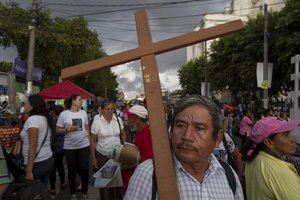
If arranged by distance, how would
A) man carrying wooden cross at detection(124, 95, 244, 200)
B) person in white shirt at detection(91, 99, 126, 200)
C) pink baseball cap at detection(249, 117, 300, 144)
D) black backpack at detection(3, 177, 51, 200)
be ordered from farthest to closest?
person in white shirt at detection(91, 99, 126, 200) → pink baseball cap at detection(249, 117, 300, 144) → black backpack at detection(3, 177, 51, 200) → man carrying wooden cross at detection(124, 95, 244, 200)

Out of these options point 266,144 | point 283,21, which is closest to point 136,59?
point 266,144

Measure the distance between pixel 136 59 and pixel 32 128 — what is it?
3148 mm

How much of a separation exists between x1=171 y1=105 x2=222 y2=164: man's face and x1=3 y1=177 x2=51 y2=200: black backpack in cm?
137

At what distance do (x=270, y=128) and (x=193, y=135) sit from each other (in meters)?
1.38

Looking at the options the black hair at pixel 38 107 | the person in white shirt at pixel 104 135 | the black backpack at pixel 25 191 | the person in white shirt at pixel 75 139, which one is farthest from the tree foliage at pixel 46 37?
the black backpack at pixel 25 191

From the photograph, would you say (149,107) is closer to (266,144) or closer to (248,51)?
(266,144)

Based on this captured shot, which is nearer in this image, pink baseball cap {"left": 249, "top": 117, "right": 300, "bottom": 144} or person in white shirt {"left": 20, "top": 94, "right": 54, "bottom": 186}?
pink baseball cap {"left": 249, "top": 117, "right": 300, "bottom": 144}

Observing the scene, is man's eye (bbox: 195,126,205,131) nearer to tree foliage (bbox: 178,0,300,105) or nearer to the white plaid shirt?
the white plaid shirt

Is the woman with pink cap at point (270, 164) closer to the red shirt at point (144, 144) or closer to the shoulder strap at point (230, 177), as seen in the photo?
the shoulder strap at point (230, 177)

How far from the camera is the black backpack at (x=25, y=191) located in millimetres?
2783

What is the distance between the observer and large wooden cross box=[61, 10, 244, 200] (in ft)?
5.83

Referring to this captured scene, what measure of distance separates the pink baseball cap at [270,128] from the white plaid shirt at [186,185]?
118 centimetres

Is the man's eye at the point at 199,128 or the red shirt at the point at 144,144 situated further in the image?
the red shirt at the point at 144,144

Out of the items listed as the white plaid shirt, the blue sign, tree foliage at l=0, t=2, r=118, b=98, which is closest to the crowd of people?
the white plaid shirt
